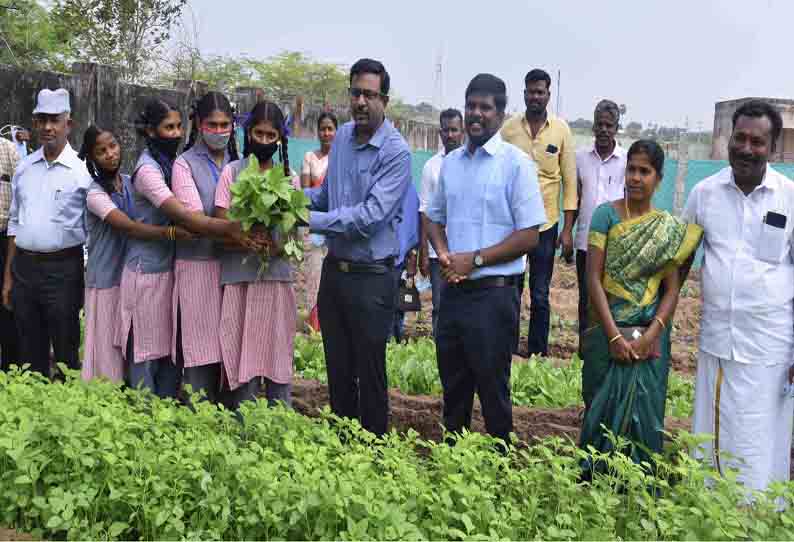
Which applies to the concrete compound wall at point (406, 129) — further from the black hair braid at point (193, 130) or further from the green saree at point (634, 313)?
the green saree at point (634, 313)

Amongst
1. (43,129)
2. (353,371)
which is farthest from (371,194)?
(43,129)

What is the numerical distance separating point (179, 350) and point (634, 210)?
2.76 m

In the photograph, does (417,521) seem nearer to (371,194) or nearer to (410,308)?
(371,194)

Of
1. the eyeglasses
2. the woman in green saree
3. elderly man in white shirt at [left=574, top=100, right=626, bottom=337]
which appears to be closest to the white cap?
the eyeglasses

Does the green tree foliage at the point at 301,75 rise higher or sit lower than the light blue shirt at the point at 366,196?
higher

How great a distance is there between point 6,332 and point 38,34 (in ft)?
54.8

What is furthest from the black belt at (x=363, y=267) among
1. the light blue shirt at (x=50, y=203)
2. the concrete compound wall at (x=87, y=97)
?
the concrete compound wall at (x=87, y=97)

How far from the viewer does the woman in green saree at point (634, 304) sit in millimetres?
4703

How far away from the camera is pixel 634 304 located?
4.75m

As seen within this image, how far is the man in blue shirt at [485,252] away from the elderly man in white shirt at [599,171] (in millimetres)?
2774

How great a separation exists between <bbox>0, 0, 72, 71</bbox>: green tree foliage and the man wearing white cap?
44.4ft

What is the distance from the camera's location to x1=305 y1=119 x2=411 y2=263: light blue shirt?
5.09m

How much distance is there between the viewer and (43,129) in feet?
20.7

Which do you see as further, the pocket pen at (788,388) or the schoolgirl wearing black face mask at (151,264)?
the schoolgirl wearing black face mask at (151,264)
